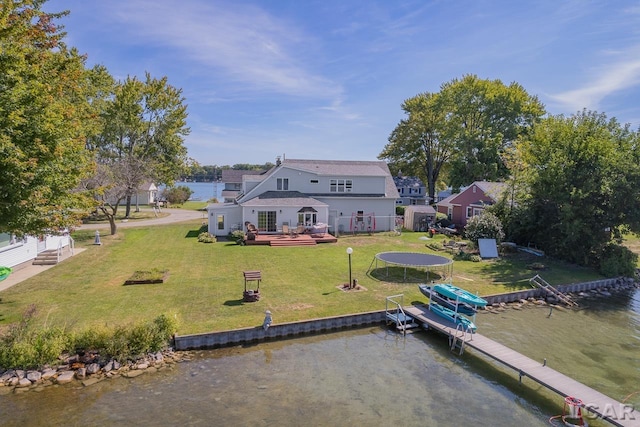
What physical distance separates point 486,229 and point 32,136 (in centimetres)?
2813

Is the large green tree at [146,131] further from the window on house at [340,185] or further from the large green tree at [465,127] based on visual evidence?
the large green tree at [465,127]

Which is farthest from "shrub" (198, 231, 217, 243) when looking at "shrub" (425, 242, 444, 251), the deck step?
"shrub" (425, 242, 444, 251)

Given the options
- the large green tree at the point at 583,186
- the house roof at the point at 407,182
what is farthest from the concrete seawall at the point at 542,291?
the house roof at the point at 407,182

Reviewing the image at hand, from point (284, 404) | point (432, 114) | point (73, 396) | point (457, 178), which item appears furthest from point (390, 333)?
point (432, 114)

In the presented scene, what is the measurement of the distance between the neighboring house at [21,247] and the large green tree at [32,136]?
4.92 m

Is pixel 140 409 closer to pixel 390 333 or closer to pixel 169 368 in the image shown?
pixel 169 368

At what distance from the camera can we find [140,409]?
1038 centimetres

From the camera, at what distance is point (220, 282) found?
1958 centimetres

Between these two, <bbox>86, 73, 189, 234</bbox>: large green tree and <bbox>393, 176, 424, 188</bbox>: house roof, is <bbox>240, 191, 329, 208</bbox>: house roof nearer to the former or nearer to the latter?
<bbox>86, 73, 189, 234</bbox>: large green tree

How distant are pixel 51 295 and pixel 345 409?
14453 millimetres

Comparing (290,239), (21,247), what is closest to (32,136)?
(21,247)

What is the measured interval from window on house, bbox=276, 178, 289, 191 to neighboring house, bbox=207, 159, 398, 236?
0.22 feet

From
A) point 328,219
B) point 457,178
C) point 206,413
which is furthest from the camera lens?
point 457,178

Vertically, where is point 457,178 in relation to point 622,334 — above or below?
above
